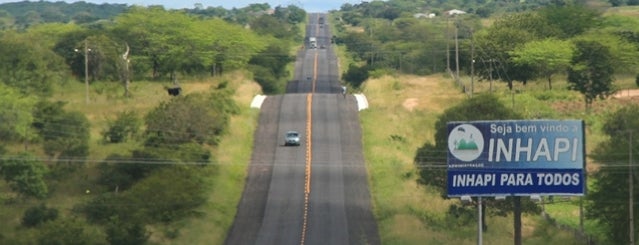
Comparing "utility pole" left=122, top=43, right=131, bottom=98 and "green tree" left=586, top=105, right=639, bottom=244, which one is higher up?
"utility pole" left=122, top=43, right=131, bottom=98

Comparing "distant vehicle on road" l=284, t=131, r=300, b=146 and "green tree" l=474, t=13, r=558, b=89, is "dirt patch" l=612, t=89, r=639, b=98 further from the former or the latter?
"distant vehicle on road" l=284, t=131, r=300, b=146

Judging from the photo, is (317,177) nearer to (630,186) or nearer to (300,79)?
(630,186)

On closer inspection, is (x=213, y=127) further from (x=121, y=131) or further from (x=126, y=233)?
(x=126, y=233)

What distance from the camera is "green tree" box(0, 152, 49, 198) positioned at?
73.4 meters

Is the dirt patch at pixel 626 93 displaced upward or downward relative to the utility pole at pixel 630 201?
upward

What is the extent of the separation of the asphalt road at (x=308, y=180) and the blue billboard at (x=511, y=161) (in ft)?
40.4

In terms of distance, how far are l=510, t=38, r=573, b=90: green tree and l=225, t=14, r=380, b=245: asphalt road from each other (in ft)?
65.3

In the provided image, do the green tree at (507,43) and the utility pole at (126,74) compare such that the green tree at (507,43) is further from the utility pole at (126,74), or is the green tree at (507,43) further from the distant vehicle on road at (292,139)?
the utility pole at (126,74)

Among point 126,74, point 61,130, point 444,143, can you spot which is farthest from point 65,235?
point 126,74

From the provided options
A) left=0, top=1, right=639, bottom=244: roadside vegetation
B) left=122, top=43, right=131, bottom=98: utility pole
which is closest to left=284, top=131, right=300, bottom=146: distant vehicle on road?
left=0, top=1, right=639, bottom=244: roadside vegetation

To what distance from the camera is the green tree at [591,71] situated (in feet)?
352

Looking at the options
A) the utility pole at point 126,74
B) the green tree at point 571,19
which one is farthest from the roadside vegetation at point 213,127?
the green tree at point 571,19

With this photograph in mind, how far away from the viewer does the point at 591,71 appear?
10981 cm

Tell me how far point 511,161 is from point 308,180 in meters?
29.2
